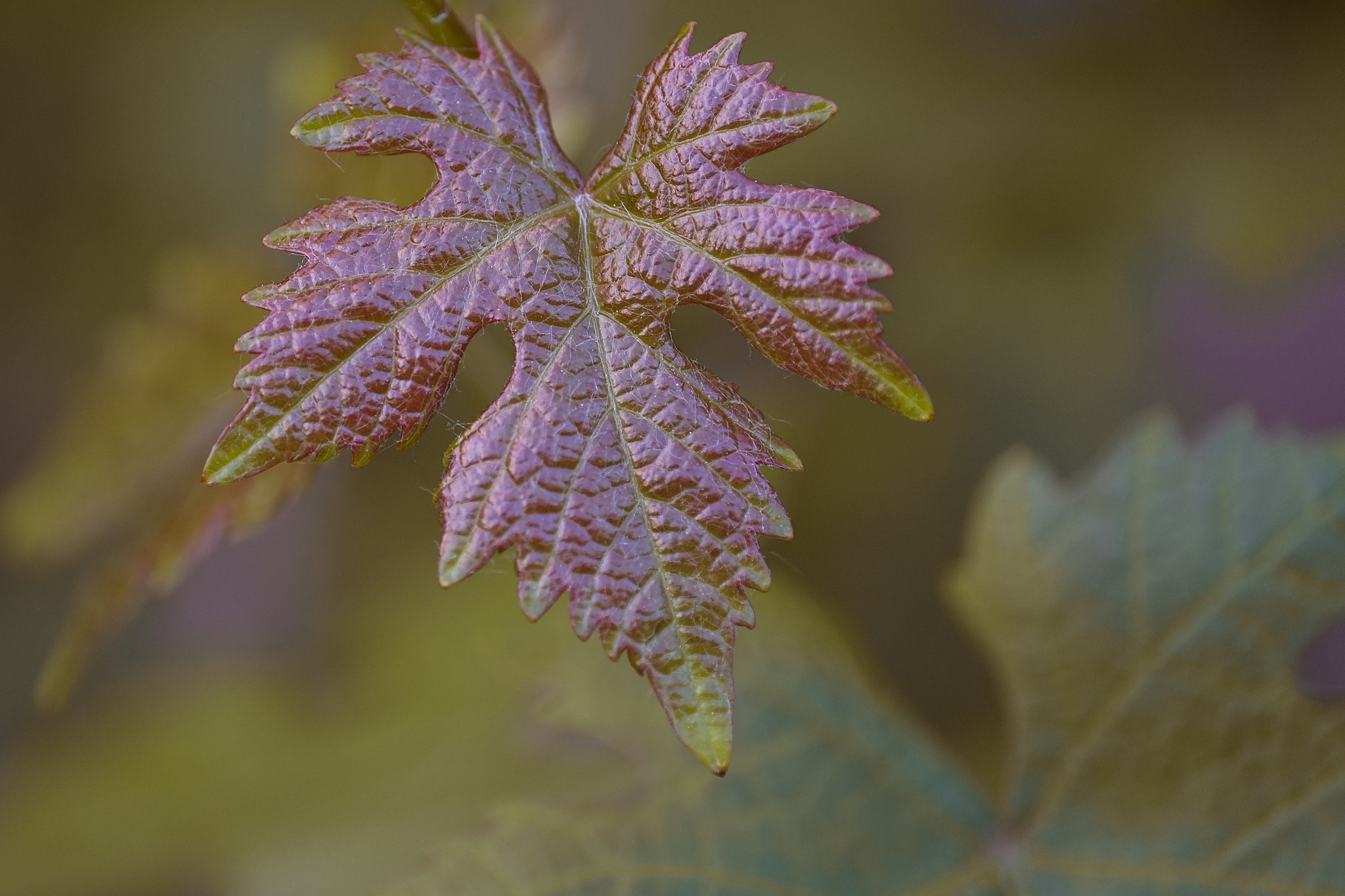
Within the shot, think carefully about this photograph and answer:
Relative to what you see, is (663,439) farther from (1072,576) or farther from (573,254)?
(1072,576)

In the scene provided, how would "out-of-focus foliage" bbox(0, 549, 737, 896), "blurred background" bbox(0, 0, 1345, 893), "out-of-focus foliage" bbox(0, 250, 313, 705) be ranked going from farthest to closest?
"blurred background" bbox(0, 0, 1345, 893)
"out-of-focus foliage" bbox(0, 549, 737, 896)
"out-of-focus foliage" bbox(0, 250, 313, 705)

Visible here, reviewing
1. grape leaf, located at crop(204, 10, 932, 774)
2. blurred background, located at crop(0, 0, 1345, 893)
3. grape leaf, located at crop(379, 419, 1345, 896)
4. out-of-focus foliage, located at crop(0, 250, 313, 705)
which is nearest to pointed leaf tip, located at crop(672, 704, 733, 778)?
grape leaf, located at crop(204, 10, 932, 774)

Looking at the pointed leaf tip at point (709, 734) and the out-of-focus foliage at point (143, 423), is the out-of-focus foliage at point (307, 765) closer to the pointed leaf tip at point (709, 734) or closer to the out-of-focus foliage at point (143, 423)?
the out-of-focus foliage at point (143, 423)

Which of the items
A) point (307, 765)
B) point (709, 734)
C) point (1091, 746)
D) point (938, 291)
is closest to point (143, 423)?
point (307, 765)

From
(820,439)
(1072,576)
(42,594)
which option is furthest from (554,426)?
(42,594)

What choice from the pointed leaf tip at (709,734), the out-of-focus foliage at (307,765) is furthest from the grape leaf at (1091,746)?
the pointed leaf tip at (709,734)

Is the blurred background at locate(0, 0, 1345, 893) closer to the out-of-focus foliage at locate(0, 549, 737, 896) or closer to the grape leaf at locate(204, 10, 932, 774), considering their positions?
the out-of-focus foliage at locate(0, 549, 737, 896)
